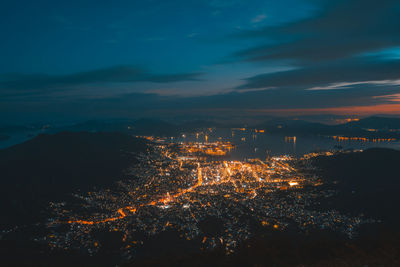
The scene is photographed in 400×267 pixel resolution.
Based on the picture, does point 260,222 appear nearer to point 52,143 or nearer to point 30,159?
point 30,159

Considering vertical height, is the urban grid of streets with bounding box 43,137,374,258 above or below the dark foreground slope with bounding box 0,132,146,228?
below

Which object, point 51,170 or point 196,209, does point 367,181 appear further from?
point 51,170

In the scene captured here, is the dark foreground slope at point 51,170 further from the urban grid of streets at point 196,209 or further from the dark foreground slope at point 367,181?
the dark foreground slope at point 367,181

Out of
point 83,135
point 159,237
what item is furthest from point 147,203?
point 83,135

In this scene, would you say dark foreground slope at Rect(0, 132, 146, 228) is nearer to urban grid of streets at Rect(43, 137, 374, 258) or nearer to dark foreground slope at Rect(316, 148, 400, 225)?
urban grid of streets at Rect(43, 137, 374, 258)

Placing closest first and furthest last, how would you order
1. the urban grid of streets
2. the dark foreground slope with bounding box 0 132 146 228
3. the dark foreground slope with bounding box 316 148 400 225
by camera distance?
the urban grid of streets → the dark foreground slope with bounding box 316 148 400 225 → the dark foreground slope with bounding box 0 132 146 228

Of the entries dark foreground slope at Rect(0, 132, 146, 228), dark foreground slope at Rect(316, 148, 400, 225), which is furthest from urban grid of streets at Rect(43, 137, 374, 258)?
dark foreground slope at Rect(0, 132, 146, 228)
